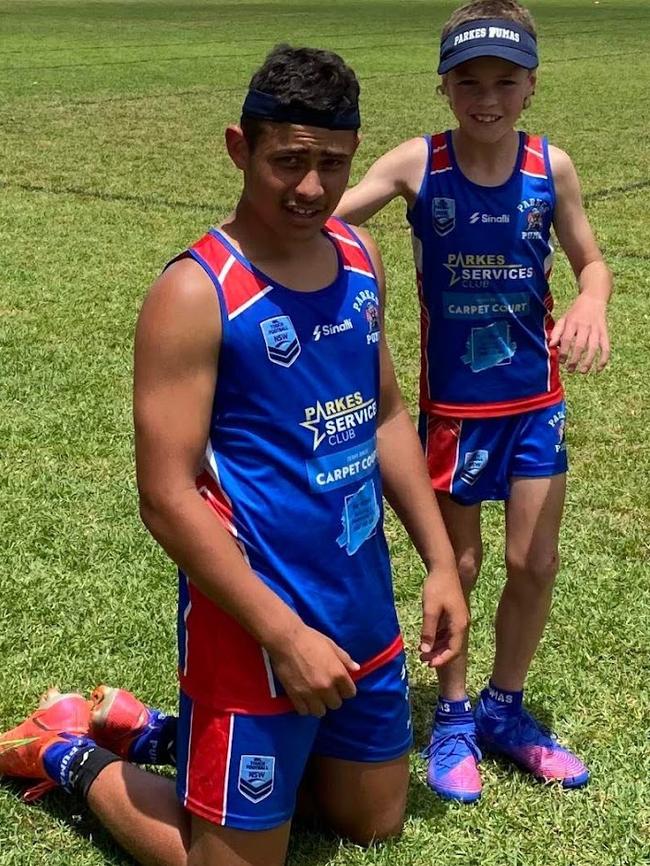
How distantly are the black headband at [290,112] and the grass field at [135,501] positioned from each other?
1.60 metres

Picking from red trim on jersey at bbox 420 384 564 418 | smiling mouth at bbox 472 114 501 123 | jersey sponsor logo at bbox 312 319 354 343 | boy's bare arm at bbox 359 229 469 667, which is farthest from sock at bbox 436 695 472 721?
smiling mouth at bbox 472 114 501 123

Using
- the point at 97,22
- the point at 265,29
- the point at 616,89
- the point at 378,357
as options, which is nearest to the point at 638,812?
the point at 378,357

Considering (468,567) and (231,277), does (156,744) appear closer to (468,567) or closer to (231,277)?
(468,567)

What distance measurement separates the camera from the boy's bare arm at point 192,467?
225cm

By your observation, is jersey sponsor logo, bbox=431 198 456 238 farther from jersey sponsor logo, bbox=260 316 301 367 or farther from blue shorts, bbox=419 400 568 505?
jersey sponsor logo, bbox=260 316 301 367

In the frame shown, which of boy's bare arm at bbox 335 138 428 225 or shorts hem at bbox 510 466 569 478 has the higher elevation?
boy's bare arm at bbox 335 138 428 225

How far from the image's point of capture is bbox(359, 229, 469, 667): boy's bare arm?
8.84 ft

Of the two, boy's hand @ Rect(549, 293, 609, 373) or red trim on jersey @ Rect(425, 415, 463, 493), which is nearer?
boy's hand @ Rect(549, 293, 609, 373)

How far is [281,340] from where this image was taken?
7.74ft

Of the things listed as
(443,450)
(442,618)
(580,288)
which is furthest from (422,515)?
(580,288)

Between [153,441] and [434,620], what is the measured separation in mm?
785

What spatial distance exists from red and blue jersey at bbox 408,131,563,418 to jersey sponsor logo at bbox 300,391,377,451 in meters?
0.63

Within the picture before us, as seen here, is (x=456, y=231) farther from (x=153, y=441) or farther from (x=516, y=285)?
(x=153, y=441)

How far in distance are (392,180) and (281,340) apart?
0.88 m
